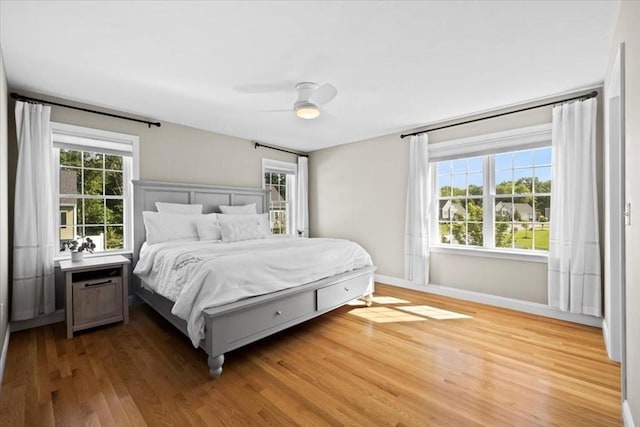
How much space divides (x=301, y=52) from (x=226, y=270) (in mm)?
1849

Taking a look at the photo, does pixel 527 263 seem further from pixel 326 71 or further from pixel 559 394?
pixel 326 71

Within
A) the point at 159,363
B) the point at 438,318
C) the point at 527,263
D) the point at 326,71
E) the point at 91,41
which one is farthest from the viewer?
the point at 527,263

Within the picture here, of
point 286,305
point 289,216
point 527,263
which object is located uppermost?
point 289,216

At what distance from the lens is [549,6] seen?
185cm

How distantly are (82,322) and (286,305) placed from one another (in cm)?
205

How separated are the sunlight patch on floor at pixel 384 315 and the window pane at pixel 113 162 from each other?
11.7ft

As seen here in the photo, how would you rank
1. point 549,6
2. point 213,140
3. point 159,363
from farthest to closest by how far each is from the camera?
1. point 213,140
2. point 159,363
3. point 549,6

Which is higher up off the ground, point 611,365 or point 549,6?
point 549,6

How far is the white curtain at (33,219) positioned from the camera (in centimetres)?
287

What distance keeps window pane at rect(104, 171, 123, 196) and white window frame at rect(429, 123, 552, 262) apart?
171 inches

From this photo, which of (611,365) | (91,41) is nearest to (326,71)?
(91,41)

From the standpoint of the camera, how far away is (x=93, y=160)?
12.0 feet

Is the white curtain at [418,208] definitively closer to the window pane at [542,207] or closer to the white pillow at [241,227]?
the window pane at [542,207]

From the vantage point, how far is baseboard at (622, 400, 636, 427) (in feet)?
5.04
